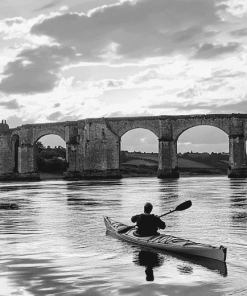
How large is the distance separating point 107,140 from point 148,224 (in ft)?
192

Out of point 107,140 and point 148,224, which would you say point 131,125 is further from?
point 148,224

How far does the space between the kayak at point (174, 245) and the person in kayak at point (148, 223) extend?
0.19 meters

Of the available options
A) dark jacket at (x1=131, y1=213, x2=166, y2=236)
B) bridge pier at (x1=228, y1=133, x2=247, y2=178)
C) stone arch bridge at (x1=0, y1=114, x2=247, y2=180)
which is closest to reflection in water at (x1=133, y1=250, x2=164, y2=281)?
dark jacket at (x1=131, y1=213, x2=166, y2=236)

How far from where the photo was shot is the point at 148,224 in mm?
12188

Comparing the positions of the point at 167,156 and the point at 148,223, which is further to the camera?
the point at 167,156

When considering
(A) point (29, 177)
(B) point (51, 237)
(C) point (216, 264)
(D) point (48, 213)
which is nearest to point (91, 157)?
(A) point (29, 177)

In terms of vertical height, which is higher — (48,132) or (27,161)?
(48,132)

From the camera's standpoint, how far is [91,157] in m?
71.3

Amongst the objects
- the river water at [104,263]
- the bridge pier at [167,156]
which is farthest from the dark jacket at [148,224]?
the bridge pier at [167,156]

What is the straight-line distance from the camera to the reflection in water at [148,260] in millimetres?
9586

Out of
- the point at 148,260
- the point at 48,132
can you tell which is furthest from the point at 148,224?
the point at 48,132

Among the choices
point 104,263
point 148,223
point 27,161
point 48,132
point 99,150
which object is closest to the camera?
point 104,263

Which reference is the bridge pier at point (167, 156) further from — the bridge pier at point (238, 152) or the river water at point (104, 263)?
the river water at point (104, 263)

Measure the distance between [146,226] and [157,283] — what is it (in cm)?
369
